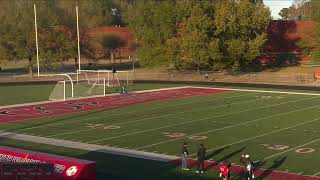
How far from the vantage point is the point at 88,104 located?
141 ft

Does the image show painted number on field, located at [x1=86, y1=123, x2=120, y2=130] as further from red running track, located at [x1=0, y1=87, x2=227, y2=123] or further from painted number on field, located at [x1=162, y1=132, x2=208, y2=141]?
red running track, located at [x1=0, y1=87, x2=227, y2=123]

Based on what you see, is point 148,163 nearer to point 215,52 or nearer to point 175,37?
point 215,52

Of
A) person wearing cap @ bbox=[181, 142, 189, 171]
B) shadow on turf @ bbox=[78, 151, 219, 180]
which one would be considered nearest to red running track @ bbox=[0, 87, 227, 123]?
shadow on turf @ bbox=[78, 151, 219, 180]

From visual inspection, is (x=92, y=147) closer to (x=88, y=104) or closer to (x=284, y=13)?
(x=88, y=104)

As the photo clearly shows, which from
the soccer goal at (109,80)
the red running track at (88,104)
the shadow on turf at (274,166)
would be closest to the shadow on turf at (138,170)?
the shadow on turf at (274,166)

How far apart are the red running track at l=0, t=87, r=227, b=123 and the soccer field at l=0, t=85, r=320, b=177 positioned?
4.82ft

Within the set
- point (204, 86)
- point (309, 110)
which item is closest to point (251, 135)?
point (309, 110)

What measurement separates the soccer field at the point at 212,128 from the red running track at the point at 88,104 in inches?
57.9

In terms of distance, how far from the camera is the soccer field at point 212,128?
24.9m

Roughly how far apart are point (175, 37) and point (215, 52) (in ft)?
23.9

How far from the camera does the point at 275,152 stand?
24.9 meters

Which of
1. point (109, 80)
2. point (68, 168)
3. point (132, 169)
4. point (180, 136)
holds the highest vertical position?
point (68, 168)

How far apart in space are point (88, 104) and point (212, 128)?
571 inches

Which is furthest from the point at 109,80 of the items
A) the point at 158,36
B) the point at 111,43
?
the point at 111,43
